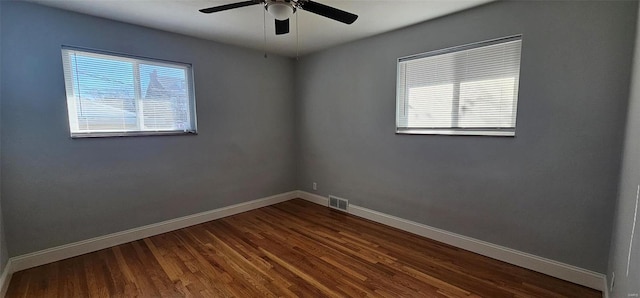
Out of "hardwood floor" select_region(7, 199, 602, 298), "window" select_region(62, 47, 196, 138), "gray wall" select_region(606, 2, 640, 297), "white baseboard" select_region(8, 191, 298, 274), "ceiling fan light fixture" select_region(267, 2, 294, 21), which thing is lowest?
"hardwood floor" select_region(7, 199, 602, 298)

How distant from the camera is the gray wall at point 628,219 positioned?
3.89 feet

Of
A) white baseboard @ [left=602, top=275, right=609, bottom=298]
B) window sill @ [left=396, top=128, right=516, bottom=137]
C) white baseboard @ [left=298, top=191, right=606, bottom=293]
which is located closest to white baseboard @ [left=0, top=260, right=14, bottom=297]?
white baseboard @ [left=298, top=191, right=606, bottom=293]

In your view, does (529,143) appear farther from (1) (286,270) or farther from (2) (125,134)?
(2) (125,134)

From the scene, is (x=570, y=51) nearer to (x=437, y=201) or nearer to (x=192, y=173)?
(x=437, y=201)

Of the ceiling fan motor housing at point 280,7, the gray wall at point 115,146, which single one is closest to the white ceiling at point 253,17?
the gray wall at point 115,146

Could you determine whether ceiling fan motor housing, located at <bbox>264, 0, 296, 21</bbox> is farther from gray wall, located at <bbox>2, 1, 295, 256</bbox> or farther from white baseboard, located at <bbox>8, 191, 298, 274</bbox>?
white baseboard, located at <bbox>8, 191, 298, 274</bbox>

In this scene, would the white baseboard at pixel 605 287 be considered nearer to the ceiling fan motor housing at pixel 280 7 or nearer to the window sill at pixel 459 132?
the window sill at pixel 459 132

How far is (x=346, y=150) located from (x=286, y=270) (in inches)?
74.2

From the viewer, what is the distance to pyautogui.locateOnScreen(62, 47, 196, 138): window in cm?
253

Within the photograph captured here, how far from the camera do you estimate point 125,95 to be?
2801 mm

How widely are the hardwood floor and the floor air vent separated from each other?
67cm

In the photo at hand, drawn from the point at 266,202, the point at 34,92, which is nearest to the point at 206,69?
the point at 34,92

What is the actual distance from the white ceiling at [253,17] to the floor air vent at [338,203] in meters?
2.25

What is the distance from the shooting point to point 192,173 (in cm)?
332
